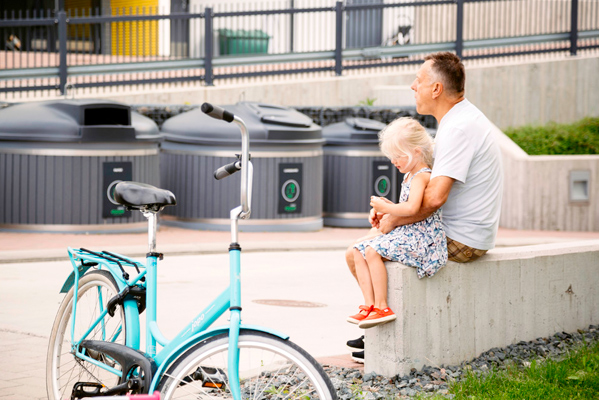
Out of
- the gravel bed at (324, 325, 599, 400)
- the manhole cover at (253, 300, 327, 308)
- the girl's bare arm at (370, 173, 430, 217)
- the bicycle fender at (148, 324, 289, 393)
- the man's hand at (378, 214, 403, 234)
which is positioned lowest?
the manhole cover at (253, 300, 327, 308)

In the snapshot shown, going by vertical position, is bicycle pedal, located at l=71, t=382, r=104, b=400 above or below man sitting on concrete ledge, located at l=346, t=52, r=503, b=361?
below

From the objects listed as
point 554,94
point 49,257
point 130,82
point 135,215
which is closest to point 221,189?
point 135,215

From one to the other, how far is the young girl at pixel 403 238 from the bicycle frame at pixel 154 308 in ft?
3.90

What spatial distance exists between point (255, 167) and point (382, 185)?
6.44ft

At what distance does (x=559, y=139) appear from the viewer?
45.6ft

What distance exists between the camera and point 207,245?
9859 mm

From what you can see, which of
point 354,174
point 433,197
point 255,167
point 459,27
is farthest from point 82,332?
point 459,27

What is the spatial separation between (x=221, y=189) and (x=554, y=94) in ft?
30.5

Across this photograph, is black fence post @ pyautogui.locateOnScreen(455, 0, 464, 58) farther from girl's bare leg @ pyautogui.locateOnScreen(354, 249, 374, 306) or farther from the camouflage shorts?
girl's bare leg @ pyautogui.locateOnScreen(354, 249, 374, 306)

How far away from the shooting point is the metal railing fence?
14930mm

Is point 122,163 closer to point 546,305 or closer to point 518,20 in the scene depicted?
point 546,305

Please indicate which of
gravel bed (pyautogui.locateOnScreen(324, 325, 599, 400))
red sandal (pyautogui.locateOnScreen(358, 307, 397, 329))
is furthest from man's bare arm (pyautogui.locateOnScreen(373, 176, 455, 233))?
gravel bed (pyautogui.locateOnScreen(324, 325, 599, 400))

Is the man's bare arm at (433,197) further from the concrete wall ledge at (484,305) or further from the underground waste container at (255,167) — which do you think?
the underground waste container at (255,167)

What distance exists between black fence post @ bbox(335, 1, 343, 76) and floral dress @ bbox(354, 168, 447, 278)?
39.9 ft
